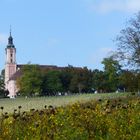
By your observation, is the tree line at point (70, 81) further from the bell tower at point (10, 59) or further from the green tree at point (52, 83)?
the bell tower at point (10, 59)

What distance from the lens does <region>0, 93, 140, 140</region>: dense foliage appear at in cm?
695

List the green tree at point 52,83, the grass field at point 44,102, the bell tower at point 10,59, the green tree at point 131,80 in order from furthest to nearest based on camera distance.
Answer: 1. the bell tower at point 10,59
2. the green tree at point 52,83
3. the green tree at point 131,80
4. the grass field at point 44,102

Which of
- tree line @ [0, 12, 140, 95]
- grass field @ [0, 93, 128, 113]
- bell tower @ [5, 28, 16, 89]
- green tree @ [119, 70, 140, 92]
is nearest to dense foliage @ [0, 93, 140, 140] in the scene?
grass field @ [0, 93, 128, 113]

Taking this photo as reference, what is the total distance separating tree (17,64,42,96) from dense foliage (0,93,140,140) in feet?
376

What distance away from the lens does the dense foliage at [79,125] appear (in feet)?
22.8

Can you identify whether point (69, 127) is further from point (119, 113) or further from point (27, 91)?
point (27, 91)

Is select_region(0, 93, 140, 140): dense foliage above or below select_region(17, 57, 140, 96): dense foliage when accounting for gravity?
below

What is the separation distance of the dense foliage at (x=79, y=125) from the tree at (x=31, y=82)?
11472 cm

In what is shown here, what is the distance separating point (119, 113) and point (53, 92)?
392 ft

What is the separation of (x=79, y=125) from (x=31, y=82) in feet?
389

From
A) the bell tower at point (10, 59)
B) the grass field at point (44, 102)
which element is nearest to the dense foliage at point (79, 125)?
the grass field at point (44, 102)

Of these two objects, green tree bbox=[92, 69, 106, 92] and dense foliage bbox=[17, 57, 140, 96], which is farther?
green tree bbox=[92, 69, 106, 92]

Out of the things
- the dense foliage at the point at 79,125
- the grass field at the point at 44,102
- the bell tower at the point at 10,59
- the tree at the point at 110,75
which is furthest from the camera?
the bell tower at the point at 10,59

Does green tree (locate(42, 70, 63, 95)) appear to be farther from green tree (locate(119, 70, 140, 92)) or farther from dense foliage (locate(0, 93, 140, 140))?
dense foliage (locate(0, 93, 140, 140))
